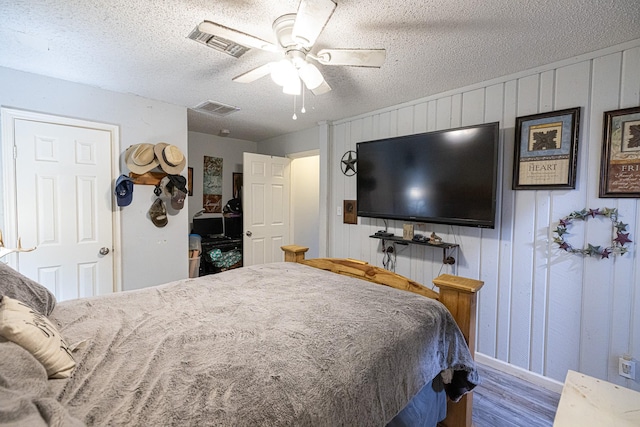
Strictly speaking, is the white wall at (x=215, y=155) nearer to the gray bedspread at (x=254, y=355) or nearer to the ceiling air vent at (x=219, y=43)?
the ceiling air vent at (x=219, y=43)

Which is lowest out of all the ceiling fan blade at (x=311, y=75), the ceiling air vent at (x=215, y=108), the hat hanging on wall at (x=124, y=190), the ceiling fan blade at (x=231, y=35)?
the hat hanging on wall at (x=124, y=190)

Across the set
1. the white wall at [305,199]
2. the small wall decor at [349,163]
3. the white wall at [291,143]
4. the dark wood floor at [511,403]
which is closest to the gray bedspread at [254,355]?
the dark wood floor at [511,403]

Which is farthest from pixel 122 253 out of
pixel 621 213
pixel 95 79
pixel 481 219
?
pixel 621 213

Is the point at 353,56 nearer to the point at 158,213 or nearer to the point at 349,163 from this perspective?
the point at 349,163

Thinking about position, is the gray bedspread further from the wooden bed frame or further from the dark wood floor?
the dark wood floor

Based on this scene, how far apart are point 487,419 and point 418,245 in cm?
140

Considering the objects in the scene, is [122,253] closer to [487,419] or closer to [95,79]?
[95,79]

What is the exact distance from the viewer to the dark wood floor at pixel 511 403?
176 centimetres

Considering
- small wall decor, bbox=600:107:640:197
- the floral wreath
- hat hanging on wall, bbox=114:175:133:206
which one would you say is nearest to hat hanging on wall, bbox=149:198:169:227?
hat hanging on wall, bbox=114:175:133:206

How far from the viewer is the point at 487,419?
5.82ft

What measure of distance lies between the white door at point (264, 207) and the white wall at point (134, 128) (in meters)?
1.02

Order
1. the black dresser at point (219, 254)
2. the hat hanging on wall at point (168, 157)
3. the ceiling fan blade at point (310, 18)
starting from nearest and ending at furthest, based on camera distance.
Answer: the ceiling fan blade at point (310, 18) → the hat hanging on wall at point (168, 157) → the black dresser at point (219, 254)

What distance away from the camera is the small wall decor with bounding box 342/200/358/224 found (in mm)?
3332

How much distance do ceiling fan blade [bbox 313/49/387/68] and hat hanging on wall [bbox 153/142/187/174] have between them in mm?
1872
